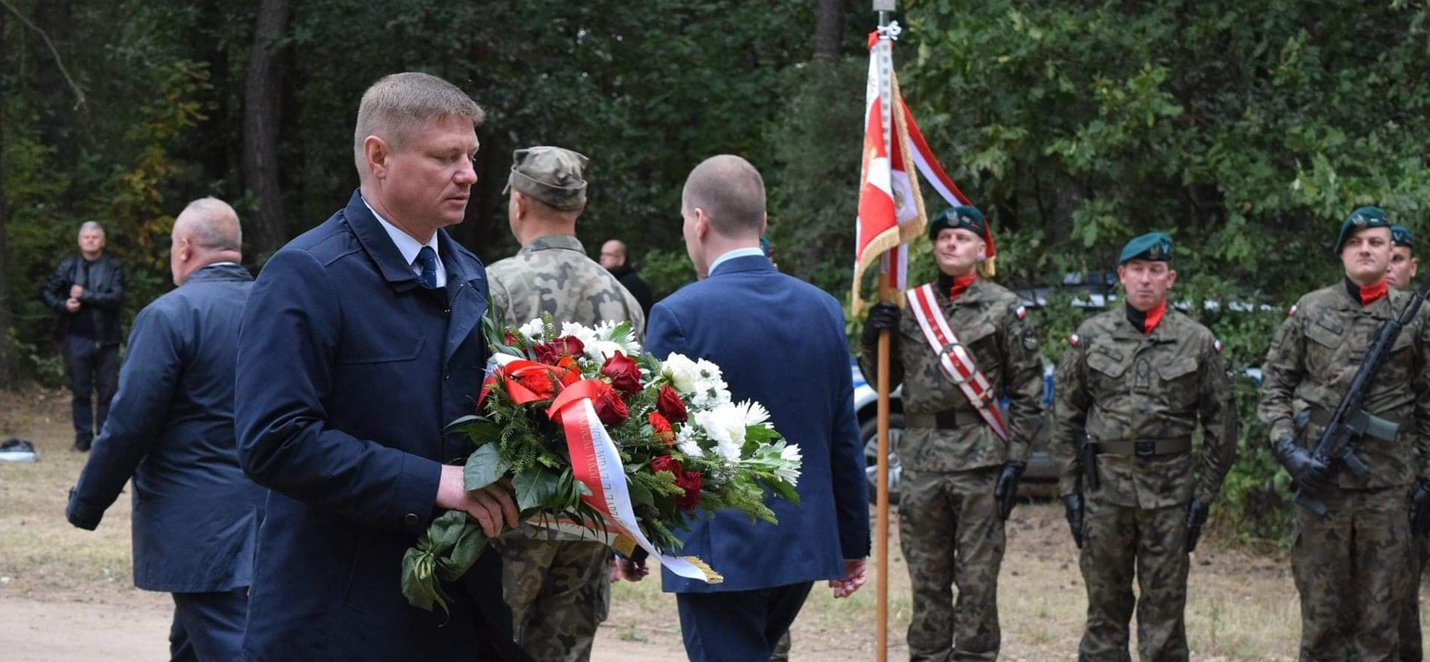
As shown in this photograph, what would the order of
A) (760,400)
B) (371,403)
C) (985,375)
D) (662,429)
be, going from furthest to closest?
(985,375), (760,400), (662,429), (371,403)

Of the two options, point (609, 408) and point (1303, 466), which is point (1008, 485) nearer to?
point (1303, 466)

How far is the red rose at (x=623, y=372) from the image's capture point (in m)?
3.45

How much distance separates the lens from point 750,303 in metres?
5.09


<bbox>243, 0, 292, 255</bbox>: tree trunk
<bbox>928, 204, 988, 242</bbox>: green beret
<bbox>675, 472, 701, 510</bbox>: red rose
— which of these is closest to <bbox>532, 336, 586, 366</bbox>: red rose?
<bbox>675, 472, 701, 510</bbox>: red rose

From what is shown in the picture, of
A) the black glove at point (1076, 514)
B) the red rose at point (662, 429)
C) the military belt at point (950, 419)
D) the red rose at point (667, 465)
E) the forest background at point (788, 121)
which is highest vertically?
the forest background at point (788, 121)

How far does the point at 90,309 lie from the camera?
607 inches

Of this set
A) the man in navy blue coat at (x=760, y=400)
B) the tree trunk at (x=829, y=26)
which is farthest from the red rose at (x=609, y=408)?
the tree trunk at (x=829, y=26)

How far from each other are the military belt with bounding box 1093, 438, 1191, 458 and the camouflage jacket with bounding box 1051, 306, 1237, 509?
0.02 m

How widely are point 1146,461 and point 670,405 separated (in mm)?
4644

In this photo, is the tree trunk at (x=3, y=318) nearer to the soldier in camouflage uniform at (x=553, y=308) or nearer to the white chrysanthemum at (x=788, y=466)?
the soldier in camouflage uniform at (x=553, y=308)

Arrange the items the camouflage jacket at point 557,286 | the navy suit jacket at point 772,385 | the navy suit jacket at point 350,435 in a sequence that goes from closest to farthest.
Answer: the navy suit jacket at point 350,435 < the navy suit jacket at point 772,385 < the camouflage jacket at point 557,286

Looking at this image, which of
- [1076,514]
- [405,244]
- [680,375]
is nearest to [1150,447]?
[1076,514]

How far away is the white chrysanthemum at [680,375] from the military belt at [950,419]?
14.3ft

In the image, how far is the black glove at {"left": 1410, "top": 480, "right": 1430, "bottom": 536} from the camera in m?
7.24
